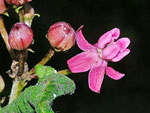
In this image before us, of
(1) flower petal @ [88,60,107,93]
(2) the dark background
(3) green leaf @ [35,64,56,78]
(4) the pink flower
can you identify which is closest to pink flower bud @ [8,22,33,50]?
(3) green leaf @ [35,64,56,78]

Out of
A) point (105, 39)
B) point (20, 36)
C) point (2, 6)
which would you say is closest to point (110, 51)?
point (105, 39)

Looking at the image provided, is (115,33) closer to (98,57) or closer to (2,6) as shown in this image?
(98,57)

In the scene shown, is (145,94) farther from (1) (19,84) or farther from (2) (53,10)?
(1) (19,84)

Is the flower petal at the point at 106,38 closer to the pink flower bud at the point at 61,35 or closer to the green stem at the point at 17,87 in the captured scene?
the pink flower bud at the point at 61,35

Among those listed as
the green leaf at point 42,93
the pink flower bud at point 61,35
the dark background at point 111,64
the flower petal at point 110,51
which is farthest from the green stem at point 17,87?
the dark background at point 111,64

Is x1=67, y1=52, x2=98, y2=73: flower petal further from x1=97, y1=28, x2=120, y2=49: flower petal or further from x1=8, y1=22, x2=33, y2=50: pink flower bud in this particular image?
x1=8, y1=22, x2=33, y2=50: pink flower bud

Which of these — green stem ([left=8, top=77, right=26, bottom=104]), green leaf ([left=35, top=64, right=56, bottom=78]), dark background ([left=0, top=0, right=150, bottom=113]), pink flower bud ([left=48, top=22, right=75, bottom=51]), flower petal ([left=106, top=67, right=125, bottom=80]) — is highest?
pink flower bud ([left=48, top=22, right=75, bottom=51])

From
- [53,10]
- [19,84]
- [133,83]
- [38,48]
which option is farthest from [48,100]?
[133,83]
